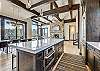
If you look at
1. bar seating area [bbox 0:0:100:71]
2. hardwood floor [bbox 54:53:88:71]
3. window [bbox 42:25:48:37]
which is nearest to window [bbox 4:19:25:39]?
bar seating area [bbox 0:0:100:71]

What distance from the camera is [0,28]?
705cm

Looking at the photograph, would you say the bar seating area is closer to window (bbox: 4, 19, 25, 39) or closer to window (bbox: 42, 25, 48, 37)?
window (bbox: 4, 19, 25, 39)

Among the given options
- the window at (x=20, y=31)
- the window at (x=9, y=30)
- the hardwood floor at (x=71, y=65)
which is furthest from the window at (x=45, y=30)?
the hardwood floor at (x=71, y=65)

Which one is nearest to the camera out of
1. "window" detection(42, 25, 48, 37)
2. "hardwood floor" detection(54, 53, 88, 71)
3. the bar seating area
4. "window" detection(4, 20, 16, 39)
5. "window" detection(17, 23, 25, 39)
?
the bar seating area

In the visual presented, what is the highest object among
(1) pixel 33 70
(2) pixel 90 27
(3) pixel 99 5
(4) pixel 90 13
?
(3) pixel 99 5

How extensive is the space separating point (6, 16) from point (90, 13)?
5499 mm

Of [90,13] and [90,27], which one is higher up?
[90,13]

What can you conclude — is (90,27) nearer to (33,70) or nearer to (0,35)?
(33,70)

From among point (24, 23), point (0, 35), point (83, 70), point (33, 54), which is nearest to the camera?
point (33, 54)

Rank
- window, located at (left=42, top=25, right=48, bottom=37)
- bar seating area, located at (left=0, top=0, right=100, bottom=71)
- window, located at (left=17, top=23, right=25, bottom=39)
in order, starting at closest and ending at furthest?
bar seating area, located at (left=0, top=0, right=100, bottom=71), window, located at (left=17, top=23, right=25, bottom=39), window, located at (left=42, top=25, right=48, bottom=37)

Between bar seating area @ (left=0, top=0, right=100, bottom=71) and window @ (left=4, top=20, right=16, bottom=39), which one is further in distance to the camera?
window @ (left=4, top=20, right=16, bottom=39)

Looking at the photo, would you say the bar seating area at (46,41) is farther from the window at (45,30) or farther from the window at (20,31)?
the window at (45,30)

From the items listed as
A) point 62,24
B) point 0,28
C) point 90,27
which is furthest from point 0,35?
point 62,24

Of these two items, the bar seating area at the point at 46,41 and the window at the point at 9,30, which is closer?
the bar seating area at the point at 46,41
